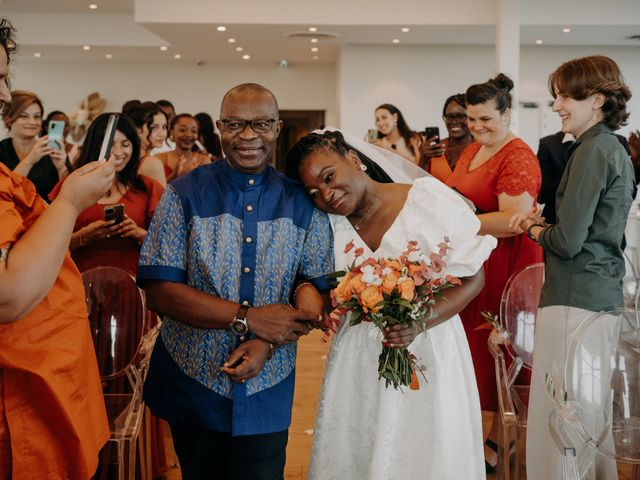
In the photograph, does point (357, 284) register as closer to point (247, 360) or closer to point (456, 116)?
point (247, 360)

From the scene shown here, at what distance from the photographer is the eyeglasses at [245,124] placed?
200 cm

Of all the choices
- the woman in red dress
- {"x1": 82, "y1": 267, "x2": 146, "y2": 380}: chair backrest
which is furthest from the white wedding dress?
the woman in red dress

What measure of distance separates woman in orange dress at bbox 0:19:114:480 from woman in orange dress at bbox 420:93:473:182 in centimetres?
291

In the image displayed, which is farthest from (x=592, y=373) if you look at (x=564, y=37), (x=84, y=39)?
(x=84, y=39)

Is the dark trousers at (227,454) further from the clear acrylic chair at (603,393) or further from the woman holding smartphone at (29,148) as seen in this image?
the woman holding smartphone at (29,148)

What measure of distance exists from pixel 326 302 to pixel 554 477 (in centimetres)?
110

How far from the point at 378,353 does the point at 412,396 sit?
165 millimetres

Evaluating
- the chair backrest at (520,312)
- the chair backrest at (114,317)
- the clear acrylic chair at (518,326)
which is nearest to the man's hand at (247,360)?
the chair backrest at (114,317)

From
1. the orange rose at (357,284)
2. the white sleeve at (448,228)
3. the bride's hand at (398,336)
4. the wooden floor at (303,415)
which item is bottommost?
the wooden floor at (303,415)

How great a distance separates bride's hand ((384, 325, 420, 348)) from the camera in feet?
6.55

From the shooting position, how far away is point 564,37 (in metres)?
11.7

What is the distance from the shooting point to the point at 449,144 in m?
4.57

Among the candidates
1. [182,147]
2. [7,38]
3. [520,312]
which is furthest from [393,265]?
[182,147]

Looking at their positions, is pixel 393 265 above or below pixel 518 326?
above
